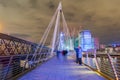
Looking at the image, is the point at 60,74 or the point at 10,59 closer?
the point at 10,59

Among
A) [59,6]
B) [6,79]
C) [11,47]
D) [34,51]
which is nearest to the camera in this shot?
[6,79]

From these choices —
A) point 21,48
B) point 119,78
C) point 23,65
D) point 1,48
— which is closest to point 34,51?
point 21,48

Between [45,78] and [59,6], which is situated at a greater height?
[59,6]

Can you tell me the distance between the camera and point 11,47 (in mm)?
15352

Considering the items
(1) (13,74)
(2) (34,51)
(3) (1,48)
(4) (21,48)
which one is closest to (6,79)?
(1) (13,74)

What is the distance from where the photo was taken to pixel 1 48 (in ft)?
45.1

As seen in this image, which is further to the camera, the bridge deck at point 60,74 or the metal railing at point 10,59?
the bridge deck at point 60,74

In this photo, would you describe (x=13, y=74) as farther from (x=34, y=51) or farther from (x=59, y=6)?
(x=59, y=6)

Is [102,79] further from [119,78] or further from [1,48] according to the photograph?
[1,48]

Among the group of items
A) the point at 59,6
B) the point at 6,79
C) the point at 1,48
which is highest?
the point at 59,6

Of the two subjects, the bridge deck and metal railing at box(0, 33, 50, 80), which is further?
the bridge deck

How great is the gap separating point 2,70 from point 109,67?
15.2ft

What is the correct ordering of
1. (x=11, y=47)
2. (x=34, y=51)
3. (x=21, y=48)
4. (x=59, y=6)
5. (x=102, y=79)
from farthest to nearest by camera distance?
(x=59, y=6)
(x=34, y=51)
(x=21, y=48)
(x=11, y=47)
(x=102, y=79)

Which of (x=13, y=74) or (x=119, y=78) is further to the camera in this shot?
(x=13, y=74)
